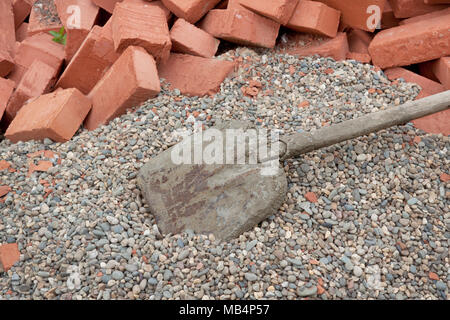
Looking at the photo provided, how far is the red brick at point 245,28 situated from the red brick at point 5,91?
5.48 feet

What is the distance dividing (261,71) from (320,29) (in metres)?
0.56

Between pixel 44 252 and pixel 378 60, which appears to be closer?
pixel 44 252

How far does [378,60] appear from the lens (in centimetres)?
364

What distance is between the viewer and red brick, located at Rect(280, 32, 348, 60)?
12.0 ft

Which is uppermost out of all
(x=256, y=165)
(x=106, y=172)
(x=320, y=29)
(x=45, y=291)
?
(x=320, y=29)

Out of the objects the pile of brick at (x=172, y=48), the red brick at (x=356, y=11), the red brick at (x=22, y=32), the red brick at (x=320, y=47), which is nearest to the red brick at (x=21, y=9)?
the red brick at (x=22, y=32)

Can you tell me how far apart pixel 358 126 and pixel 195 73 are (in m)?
1.31

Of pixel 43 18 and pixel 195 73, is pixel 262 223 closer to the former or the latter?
pixel 195 73

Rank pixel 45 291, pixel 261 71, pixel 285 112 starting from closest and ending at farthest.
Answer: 1. pixel 45 291
2. pixel 285 112
3. pixel 261 71

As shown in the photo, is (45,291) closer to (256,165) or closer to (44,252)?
(44,252)

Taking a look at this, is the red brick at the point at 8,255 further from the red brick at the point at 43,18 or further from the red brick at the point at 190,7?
the red brick at the point at 43,18

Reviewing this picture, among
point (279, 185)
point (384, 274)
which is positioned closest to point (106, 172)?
point (279, 185)

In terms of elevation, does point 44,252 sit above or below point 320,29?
below

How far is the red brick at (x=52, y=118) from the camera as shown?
3.33 meters
